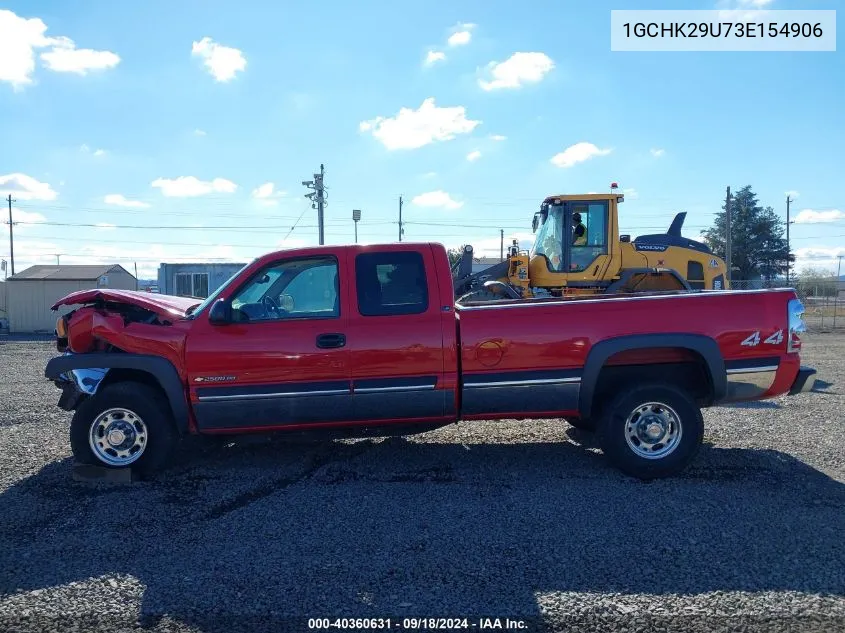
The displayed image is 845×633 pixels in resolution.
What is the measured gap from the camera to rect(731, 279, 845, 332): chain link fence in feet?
88.8

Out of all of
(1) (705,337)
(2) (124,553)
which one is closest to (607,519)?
(1) (705,337)

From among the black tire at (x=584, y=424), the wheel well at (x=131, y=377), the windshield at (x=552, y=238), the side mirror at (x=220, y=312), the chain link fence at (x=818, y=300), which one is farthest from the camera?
the chain link fence at (x=818, y=300)

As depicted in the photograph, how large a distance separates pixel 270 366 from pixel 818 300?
43263 mm

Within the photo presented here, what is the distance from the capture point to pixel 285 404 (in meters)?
5.40

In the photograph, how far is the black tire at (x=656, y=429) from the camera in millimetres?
5430

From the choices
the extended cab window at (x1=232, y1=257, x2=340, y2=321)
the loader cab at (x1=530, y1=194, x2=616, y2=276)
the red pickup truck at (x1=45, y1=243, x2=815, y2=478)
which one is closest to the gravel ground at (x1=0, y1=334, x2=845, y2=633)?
the red pickup truck at (x1=45, y1=243, x2=815, y2=478)

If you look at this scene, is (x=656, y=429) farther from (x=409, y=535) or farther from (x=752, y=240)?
(x=752, y=240)

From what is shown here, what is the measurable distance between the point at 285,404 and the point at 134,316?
1.69m

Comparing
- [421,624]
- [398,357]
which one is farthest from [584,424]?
[421,624]

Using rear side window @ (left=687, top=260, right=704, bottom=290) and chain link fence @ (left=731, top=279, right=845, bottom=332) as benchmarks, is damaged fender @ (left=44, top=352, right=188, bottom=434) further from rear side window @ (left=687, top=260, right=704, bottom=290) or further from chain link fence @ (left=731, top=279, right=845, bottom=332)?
chain link fence @ (left=731, top=279, right=845, bottom=332)

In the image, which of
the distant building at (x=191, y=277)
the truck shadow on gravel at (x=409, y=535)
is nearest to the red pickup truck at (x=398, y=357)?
the truck shadow on gravel at (x=409, y=535)

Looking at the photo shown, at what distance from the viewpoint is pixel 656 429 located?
18.1ft

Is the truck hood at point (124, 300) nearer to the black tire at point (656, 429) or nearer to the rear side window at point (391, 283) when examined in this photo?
the rear side window at point (391, 283)

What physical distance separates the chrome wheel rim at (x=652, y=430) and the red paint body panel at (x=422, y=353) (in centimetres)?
52
